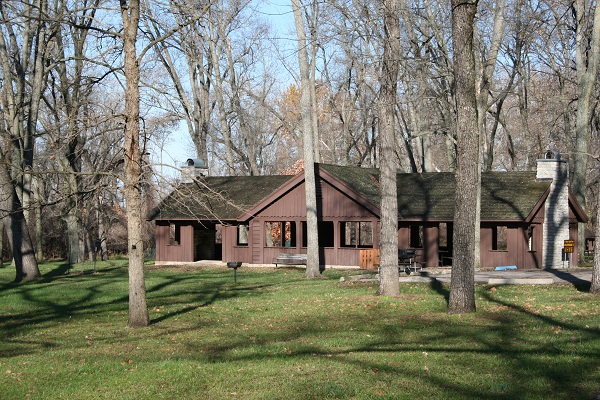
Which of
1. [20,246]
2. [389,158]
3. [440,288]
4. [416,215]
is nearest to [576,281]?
[440,288]

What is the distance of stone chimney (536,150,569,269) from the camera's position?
109ft

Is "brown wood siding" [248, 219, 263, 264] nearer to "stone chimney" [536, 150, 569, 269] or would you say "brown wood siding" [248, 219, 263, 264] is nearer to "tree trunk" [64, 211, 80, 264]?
"tree trunk" [64, 211, 80, 264]

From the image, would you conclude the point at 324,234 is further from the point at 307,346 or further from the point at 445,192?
the point at 307,346

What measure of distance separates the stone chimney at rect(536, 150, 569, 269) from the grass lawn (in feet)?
42.3

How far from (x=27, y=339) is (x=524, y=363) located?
9.43m

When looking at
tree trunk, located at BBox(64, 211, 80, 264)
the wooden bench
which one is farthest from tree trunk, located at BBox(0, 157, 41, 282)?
the wooden bench

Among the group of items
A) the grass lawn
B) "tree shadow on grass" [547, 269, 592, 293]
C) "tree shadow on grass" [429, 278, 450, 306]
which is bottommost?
the grass lawn

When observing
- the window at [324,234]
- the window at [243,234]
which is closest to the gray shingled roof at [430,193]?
the window at [324,234]

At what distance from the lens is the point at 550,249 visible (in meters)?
33.6

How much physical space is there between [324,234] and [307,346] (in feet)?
90.0

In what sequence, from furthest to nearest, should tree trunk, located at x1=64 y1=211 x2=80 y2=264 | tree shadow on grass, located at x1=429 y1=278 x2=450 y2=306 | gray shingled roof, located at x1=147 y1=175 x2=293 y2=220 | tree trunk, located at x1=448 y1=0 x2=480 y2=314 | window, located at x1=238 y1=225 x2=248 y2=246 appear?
window, located at x1=238 y1=225 x2=248 y2=246 < tree trunk, located at x1=64 y1=211 x2=80 y2=264 < gray shingled roof, located at x1=147 y1=175 x2=293 y2=220 < tree shadow on grass, located at x1=429 y1=278 x2=450 y2=306 < tree trunk, located at x1=448 y1=0 x2=480 y2=314

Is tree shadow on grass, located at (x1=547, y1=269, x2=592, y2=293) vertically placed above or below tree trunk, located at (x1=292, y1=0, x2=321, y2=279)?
below

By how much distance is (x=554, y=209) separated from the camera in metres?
33.6

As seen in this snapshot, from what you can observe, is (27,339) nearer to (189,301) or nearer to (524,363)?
(189,301)
